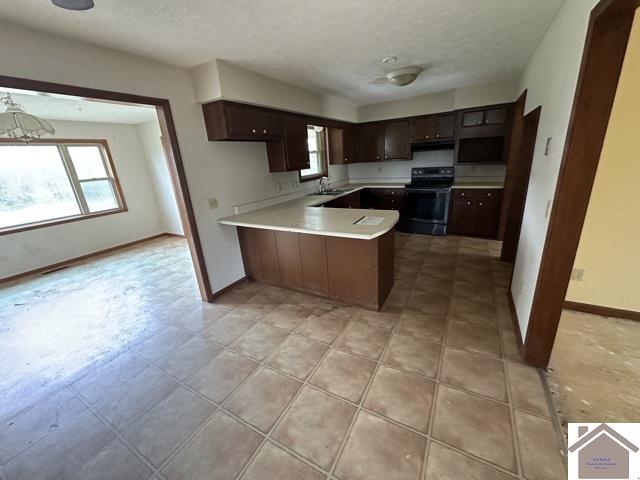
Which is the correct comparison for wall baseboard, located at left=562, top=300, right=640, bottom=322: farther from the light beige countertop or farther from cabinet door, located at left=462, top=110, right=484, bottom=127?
cabinet door, located at left=462, top=110, right=484, bottom=127

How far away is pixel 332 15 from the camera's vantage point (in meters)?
1.81

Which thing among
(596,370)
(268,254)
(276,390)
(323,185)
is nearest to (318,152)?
(323,185)

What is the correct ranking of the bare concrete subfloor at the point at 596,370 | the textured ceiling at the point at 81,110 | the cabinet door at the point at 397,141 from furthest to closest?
the cabinet door at the point at 397,141 → the textured ceiling at the point at 81,110 → the bare concrete subfloor at the point at 596,370

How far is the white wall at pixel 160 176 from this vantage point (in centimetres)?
541

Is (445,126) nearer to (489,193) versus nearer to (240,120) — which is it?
(489,193)

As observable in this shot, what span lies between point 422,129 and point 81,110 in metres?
5.68

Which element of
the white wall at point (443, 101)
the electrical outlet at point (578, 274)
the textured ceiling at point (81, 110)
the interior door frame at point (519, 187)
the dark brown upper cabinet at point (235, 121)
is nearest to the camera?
the electrical outlet at point (578, 274)

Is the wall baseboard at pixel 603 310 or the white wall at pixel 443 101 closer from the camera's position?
the wall baseboard at pixel 603 310

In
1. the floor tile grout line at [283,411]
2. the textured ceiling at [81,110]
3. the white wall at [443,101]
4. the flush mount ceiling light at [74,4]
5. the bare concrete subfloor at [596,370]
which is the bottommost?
the bare concrete subfloor at [596,370]

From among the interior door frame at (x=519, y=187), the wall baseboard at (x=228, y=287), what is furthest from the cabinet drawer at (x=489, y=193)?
the wall baseboard at (x=228, y=287)

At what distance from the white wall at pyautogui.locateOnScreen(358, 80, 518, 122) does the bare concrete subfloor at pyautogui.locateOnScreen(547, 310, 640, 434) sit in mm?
3403

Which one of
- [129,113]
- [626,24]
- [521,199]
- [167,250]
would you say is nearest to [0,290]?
[167,250]

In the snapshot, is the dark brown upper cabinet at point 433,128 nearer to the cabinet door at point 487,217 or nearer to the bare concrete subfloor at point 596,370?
the cabinet door at point 487,217

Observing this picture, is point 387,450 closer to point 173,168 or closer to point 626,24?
point 626,24
